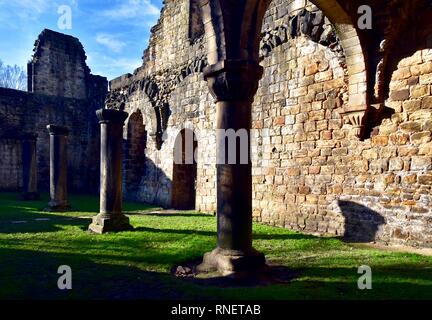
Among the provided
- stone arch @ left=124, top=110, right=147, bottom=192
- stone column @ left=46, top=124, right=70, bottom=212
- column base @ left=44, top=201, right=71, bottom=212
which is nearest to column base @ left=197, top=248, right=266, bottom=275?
column base @ left=44, top=201, right=71, bottom=212

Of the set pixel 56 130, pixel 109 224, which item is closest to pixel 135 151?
pixel 56 130

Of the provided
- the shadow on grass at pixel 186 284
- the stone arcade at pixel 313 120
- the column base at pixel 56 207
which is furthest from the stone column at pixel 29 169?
the shadow on grass at pixel 186 284

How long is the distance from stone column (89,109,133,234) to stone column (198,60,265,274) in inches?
150

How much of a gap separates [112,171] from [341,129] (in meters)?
4.84

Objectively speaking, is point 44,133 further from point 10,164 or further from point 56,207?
point 56,207

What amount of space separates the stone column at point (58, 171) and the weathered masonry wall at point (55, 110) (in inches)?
268

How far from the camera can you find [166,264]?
512 cm

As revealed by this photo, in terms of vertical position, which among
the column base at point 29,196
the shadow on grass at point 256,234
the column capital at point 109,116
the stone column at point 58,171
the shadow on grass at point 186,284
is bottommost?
the shadow on grass at point 186,284

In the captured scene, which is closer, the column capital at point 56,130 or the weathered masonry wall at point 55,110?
the column capital at point 56,130

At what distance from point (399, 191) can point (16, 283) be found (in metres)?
5.84

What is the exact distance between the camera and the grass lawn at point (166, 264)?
3830 mm

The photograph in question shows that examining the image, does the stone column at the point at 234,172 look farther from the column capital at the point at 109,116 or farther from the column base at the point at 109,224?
the column capital at the point at 109,116

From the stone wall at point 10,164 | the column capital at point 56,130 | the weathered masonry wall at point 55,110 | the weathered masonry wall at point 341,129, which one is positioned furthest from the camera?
the weathered masonry wall at point 55,110

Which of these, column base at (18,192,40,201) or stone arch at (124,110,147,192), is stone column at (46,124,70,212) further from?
stone arch at (124,110,147,192)
